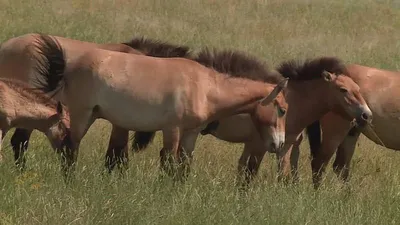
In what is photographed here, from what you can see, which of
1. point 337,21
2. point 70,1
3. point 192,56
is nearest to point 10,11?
point 70,1

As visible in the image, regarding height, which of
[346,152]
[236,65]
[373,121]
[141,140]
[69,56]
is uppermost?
[236,65]

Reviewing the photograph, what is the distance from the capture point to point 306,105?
880cm

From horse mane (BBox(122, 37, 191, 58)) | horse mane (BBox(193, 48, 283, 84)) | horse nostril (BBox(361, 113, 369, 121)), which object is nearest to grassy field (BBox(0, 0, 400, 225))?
horse nostril (BBox(361, 113, 369, 121))

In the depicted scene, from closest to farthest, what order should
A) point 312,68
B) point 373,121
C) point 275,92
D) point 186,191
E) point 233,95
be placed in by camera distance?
point 186,191 → point 275,92 → point 233,95 → point 312,68 → point 373,121

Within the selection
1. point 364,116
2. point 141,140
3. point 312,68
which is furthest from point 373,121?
point 141,140

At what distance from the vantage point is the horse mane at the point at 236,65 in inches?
324

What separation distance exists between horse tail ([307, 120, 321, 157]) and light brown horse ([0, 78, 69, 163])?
3.12 m

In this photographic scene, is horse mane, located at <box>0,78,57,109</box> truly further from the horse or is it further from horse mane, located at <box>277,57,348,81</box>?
horse mane, located at <box>277,57,348,81</box>

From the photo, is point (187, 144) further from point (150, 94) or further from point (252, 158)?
point (252, 158)

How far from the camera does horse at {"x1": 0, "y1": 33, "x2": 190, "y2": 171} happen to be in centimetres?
871

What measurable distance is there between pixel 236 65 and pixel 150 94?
3.55ft

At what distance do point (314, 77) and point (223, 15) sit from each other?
49.7 feet

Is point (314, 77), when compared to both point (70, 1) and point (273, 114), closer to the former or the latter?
point (273, 114)

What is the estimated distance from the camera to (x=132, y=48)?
9.48 meters
